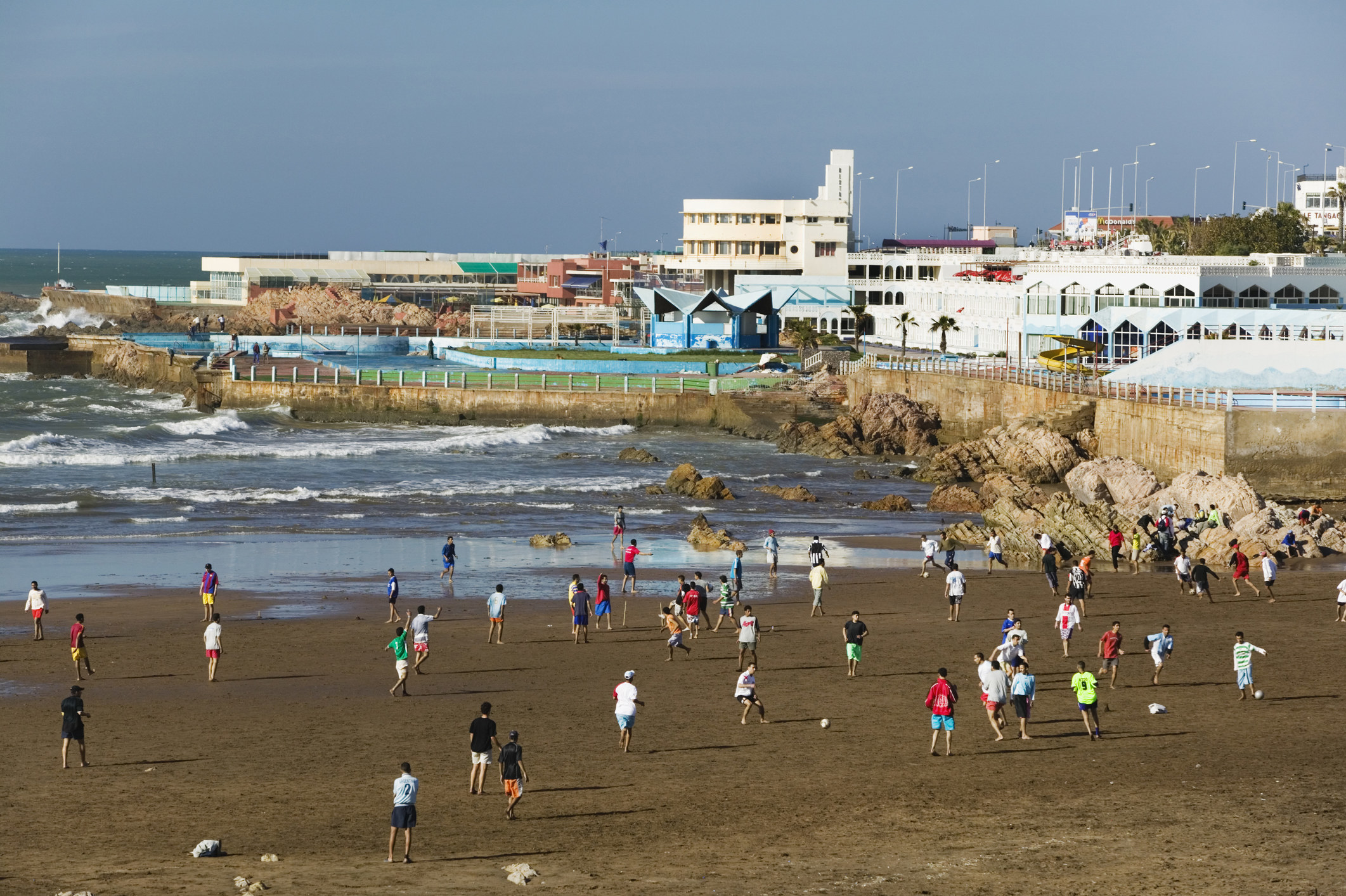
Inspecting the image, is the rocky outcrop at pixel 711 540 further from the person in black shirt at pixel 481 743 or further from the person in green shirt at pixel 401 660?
the person in black shirt at pixel 481 743

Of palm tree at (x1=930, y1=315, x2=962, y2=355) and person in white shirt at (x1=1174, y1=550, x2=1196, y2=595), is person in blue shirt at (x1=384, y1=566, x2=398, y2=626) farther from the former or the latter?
palm tree at (x1=930, y1=315, x2=962, y2=355)

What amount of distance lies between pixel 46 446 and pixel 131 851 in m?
43.1

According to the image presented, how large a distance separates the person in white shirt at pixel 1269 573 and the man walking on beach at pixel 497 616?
531 inches

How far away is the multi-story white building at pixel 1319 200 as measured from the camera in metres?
149

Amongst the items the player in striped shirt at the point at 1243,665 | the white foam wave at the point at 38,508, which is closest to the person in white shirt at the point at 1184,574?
the player in striped shirt at the point at 1243,665

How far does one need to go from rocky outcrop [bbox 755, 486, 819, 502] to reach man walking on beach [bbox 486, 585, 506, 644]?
17.9 meters

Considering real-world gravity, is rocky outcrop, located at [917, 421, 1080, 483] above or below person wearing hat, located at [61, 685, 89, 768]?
above

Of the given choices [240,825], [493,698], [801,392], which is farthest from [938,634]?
[801,392]

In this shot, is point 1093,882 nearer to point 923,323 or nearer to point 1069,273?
point 1069,273

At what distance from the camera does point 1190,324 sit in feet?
192

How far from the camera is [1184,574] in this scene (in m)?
27.7

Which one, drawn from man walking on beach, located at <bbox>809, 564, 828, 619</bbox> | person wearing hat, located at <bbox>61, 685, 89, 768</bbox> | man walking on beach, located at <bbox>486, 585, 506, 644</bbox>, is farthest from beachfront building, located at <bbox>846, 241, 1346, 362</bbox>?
person wearing hat, located at <bbox>61, 685, 89, 768</bbox>

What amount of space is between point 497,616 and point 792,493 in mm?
19342

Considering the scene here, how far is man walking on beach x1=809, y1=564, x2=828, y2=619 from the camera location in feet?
85.5
